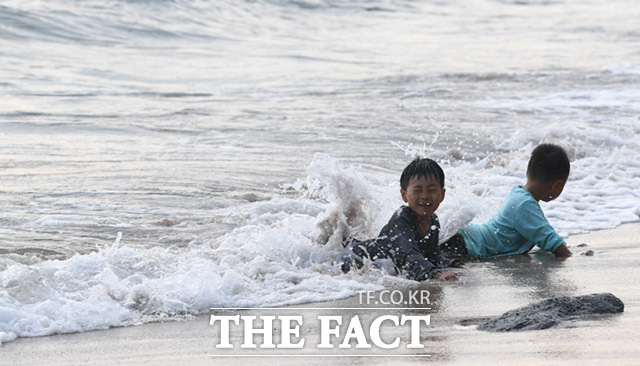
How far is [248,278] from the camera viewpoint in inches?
195

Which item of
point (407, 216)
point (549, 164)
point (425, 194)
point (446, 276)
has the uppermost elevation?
point (549, 164)

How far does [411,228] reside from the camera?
537 centimetres

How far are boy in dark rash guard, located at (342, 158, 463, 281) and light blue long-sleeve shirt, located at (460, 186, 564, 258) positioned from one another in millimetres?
574

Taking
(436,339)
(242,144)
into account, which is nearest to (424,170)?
(436,339)

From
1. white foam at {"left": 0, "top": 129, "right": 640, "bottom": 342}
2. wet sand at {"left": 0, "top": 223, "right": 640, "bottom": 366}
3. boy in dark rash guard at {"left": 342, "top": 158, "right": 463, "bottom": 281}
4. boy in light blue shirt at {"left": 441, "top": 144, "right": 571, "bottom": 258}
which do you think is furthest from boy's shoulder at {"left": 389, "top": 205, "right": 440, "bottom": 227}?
boy in light blue shirt at {"left": 441, "top": 144, "right": 571, "bottom": 258}

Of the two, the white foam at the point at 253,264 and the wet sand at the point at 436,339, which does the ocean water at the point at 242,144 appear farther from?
the wet sand at the point at 436,339

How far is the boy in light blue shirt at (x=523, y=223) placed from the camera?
5.89 meters

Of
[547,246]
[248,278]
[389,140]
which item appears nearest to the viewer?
[248,278]

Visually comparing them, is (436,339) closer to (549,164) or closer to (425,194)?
(425,194)

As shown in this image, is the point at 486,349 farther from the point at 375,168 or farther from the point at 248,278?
the point at 375,168

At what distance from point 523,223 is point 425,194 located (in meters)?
0.94

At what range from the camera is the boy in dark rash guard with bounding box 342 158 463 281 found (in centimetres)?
529

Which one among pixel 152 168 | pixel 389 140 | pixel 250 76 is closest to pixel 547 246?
pixel 152 168

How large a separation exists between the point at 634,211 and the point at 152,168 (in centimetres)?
413
